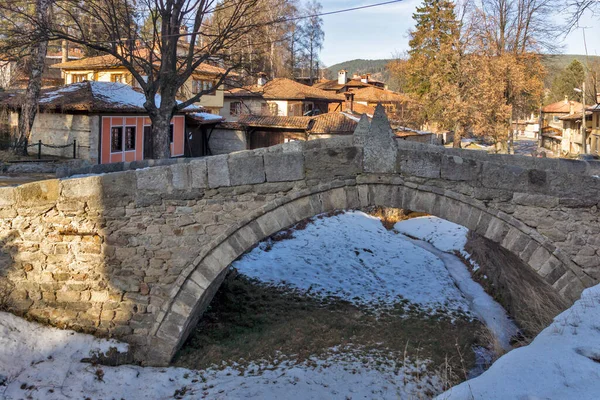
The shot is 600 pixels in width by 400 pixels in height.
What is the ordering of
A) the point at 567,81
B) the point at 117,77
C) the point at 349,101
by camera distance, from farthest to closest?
the point at 567,81 → the point at 349,101 → the point at 117,77

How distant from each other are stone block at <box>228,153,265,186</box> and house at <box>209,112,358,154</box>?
51.1 feet

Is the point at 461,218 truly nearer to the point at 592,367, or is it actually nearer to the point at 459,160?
the point at 459,160

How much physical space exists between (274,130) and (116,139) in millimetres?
7377

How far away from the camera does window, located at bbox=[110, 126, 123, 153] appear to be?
18644 mm

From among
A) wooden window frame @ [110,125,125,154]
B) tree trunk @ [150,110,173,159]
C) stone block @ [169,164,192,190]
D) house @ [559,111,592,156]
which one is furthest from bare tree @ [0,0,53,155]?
house @ [559,111,592,156]

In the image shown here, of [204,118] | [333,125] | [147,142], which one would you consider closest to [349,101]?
[333,125]

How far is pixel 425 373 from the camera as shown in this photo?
7691mm

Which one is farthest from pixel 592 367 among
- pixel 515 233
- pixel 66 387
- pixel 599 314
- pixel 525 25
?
pixel 525 25

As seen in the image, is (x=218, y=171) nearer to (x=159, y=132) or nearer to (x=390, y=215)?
(x=159, y=132)

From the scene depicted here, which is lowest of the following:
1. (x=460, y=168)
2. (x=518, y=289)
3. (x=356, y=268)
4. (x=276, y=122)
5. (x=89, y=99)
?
(x=356, y=268)

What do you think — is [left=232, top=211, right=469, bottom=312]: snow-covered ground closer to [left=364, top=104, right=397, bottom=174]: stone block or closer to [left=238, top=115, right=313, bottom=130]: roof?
[left=364, top=104, right=397, bottom=174]: stone block

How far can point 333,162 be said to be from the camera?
23.2ft

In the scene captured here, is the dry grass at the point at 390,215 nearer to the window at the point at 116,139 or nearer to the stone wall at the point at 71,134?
the window at the point at 116,139

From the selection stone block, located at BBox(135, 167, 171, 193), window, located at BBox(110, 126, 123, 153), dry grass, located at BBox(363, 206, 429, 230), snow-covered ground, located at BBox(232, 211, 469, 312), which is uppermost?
window, located at BBox(110, 126, 123, 153)
